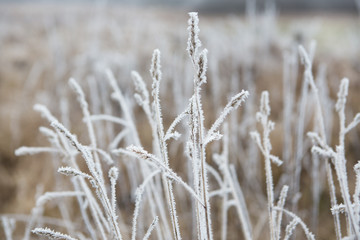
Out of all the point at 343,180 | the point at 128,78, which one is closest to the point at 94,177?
the point at 343,180

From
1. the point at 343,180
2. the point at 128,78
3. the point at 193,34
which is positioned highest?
the point at 128,78

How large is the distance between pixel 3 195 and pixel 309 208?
1.20 meters

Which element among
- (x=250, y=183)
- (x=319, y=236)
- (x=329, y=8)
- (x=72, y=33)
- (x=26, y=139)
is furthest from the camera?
(x=329, y=8)

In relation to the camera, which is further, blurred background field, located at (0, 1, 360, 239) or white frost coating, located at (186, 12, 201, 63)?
blurred background field, located at (0, 1, 360, 239)

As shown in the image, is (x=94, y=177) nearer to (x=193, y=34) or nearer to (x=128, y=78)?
(x=193, y=34)

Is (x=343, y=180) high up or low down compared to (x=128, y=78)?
down

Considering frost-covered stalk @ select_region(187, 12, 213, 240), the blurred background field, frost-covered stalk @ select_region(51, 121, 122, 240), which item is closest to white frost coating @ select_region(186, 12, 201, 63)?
frost-covered stalk @ select_region(187, 12, 213, 240)

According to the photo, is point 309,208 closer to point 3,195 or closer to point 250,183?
point 250,183

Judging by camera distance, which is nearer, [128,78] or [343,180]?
[343,180]

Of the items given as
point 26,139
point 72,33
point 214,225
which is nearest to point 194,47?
point 214,225

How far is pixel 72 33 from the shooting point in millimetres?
3848

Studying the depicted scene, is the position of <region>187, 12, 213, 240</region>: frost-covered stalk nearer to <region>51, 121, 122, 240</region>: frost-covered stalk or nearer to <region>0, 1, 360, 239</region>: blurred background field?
<region>51, 121, 122, 240</region>: frost-covered stalk

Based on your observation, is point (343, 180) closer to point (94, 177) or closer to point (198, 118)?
point (198, 118)

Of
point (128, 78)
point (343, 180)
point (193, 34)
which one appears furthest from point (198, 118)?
point (128, 78)
